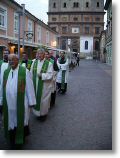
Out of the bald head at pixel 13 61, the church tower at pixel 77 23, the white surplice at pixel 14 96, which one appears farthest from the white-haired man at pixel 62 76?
the church tower at pixel 77 23

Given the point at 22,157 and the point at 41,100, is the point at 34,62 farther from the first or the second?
the point at 22,157

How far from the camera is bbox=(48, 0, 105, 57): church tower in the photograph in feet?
279

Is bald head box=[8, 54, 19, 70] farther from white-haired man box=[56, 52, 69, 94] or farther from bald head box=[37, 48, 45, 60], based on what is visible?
white-haired man box=[56, 52, 69, 94]

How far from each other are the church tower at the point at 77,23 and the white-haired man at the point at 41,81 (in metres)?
76.7

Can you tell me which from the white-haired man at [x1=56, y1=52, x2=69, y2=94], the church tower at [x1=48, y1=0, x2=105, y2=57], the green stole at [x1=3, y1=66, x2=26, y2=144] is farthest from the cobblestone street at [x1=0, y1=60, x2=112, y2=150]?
the church tower at [x1=48, y1=0, x2=105, y2=57]

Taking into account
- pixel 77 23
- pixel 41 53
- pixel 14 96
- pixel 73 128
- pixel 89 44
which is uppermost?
pixel 77 23

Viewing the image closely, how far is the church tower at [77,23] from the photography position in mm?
84938

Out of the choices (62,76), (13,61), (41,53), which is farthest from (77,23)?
(13,61)

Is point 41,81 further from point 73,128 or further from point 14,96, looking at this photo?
point 14,96

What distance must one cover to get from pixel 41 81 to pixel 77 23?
80896 millimetres

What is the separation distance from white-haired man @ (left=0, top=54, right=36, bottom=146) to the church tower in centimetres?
7890

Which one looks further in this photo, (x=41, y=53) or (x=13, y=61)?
(x=41, y=53)

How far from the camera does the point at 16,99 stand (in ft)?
18.9

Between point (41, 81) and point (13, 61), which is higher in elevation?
point (13, 61)
